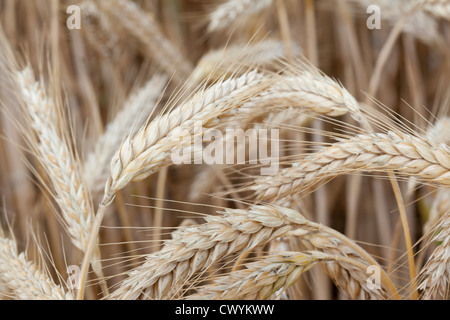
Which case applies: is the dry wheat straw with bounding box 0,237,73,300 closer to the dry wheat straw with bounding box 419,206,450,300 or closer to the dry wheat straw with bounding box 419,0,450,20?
the dry wheat straw with bounding box 419,206,450,300

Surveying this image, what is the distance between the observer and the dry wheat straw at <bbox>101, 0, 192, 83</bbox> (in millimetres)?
998

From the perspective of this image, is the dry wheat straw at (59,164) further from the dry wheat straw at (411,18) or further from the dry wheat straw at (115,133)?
the dry wheat straw at (411,18)

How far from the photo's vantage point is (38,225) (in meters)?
0.98

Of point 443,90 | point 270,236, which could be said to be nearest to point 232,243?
point 270,236

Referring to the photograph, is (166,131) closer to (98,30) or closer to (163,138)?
(163,138)

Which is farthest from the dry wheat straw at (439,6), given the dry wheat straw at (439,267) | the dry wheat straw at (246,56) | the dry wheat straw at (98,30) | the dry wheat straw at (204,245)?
the dry wheat straw at (98,30)

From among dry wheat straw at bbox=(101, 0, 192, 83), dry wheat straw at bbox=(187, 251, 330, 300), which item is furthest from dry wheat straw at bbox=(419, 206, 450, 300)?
dry wheat straw at bbox=(101, 0, 192, 83)

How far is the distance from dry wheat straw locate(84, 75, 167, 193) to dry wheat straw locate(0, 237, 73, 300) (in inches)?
8.0

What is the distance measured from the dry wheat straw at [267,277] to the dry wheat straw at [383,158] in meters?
0.11

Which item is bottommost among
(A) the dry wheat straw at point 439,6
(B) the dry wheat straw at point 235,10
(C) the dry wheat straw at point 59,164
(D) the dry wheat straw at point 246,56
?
(C) the dry wheat straw at point 59,164

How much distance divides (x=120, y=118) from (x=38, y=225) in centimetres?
34

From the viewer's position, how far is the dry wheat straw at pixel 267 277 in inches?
20.9

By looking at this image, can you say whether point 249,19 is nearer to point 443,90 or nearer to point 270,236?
point 443,90

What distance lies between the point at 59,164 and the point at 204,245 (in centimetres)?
30
